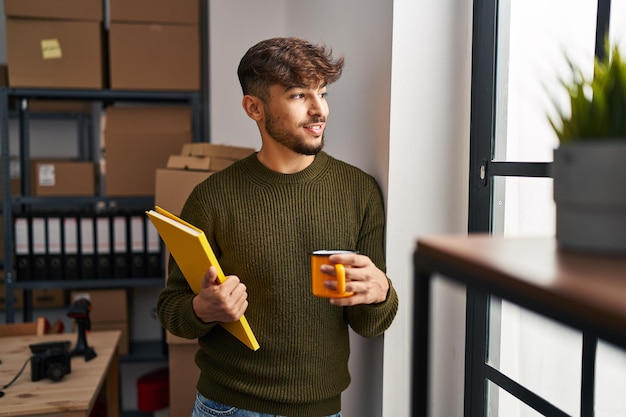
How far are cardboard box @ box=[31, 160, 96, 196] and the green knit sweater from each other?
1894 mm

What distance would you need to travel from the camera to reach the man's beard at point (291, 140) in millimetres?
1518

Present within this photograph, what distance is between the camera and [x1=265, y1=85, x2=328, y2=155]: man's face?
4.98 ft

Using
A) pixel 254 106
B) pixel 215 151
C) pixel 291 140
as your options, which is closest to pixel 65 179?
pixel 215 151

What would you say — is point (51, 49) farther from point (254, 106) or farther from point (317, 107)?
point (317, 107)

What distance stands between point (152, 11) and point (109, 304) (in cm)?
143

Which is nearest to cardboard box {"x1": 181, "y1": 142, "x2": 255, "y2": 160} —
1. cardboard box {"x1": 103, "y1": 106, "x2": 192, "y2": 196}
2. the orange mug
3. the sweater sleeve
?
cardboard box {"x1": 103, "y1": 106, "x2": 192, "y2": 196}

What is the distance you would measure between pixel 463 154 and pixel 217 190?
624 mm

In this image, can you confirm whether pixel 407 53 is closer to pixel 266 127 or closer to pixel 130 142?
pixel 266 127

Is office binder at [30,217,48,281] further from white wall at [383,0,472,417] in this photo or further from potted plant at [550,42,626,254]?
potted plant at [550,42,626,254]

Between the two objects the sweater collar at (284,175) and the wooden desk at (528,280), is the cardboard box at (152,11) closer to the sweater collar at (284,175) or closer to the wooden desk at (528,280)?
the sweater collar at (284,175)

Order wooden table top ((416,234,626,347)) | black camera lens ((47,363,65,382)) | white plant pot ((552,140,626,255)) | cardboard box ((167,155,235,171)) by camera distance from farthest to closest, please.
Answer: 1. cardboard box ((167,155,235,171))
2. black camera lens ((47,363,65,382))
3. white plant pot ((552,140,626,255))
4. wooden table top ((416,234,626,347))

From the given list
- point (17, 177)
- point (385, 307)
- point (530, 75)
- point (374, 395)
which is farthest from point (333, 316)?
point (17, 177)

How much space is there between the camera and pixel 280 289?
1.53m

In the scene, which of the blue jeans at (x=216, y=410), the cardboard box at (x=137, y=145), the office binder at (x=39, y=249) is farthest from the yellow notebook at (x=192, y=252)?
the office binder at (x=39, y=249)
